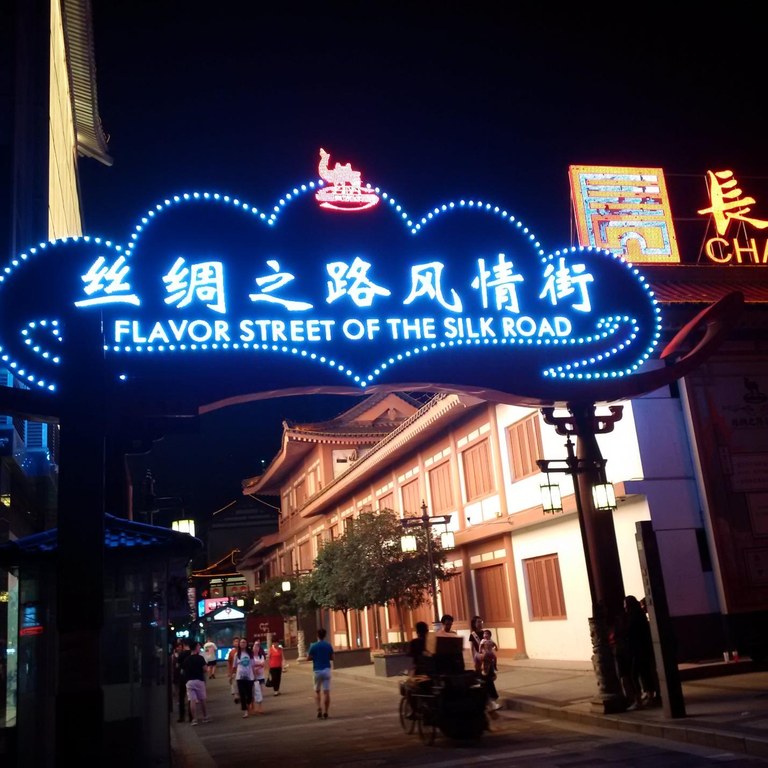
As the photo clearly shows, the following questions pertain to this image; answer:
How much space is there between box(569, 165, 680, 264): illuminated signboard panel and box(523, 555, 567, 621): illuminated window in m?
8.99

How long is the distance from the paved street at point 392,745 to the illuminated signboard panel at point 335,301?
5.33 meters

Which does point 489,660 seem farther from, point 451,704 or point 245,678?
point 245,678

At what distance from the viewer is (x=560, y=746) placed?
11.1 m

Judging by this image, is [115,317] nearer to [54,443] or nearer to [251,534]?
[54,443]

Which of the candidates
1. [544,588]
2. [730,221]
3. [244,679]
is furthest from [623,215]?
[244,679]

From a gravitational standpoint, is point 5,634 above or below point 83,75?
below

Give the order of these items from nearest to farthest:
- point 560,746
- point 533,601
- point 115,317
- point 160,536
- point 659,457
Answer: point 160,536
point 560,746
point 115,317
point 659,457
point 533,601

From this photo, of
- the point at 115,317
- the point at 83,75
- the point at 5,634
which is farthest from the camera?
the point at 83,75

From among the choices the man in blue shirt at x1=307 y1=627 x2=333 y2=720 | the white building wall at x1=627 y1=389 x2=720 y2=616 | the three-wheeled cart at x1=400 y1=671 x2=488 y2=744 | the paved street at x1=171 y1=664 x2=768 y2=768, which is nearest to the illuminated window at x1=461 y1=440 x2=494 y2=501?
the white building wall at x1=627 y1=389 x2=720 y2=616

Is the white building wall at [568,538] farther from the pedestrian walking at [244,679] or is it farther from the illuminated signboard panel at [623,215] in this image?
the pedestrian walking at [244,679]

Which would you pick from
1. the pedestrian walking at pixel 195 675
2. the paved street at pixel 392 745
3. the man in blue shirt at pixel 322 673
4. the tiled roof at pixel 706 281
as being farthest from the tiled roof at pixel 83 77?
the paved street at pixel 392 745

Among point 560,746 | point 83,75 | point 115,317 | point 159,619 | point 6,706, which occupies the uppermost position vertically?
point 83,75

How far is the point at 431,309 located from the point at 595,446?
12.2ft

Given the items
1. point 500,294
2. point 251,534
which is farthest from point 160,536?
point 251,534
